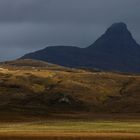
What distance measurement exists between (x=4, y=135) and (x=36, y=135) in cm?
486

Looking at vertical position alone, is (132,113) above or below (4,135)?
below

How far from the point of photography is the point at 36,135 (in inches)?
3524

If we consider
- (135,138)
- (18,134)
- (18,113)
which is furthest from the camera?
(18,113)

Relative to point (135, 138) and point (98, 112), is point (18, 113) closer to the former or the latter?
point (98, 112)

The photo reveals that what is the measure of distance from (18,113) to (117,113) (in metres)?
38.5

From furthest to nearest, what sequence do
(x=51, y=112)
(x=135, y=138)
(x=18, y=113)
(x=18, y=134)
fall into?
(x=51, y=112) < (x=18, y=113) < (x=18, y=134) < (x=135, y=138)

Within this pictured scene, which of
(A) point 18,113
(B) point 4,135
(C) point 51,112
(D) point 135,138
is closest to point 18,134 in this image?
(B) point 4,135

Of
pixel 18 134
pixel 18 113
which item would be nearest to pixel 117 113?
pixel 18 113

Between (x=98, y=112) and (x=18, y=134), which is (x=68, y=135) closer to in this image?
(x=18, y=134)

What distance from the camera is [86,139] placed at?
8444cm

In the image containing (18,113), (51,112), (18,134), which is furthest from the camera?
(51,112)

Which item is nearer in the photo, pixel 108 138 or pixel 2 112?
pixel 108 138

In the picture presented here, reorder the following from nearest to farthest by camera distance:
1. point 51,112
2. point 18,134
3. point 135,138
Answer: point 135,138 → point 18,134 → point 51,112

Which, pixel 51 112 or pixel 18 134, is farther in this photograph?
pixel 51 112
